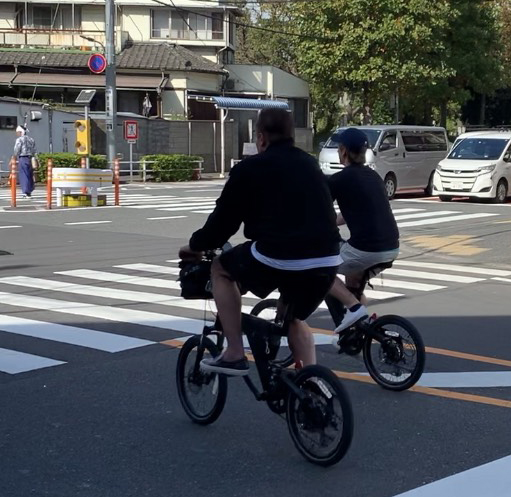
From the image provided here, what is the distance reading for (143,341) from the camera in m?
8.86

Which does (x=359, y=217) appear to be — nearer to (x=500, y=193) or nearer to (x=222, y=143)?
(x=500, y=193)

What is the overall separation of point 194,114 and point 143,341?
41.6m

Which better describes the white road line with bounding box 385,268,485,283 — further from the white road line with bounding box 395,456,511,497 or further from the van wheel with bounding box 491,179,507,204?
the van wheel with bounding box 491,179,507,204

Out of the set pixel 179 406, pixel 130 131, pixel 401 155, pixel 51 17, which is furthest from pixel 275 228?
pixel 51 17

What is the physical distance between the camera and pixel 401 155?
3005 centimetres

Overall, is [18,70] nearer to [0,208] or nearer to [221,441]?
Result: [0,208]

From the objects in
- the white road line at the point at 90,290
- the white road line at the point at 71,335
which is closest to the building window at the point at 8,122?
the white road line at the point at 90,290

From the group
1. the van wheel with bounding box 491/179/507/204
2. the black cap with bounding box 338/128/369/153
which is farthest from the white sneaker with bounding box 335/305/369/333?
the van wheel with bounding box 491/179/507/204

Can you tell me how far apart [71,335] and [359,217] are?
3.11m

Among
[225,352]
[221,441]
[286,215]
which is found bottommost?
[221,441]

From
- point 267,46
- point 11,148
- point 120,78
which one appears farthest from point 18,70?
point 267,46

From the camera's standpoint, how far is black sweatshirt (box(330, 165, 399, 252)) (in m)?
7.31

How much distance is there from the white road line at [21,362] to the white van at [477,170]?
21.6 metres

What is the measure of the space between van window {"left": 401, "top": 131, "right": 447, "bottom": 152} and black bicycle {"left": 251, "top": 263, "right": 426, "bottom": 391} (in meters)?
23.7
